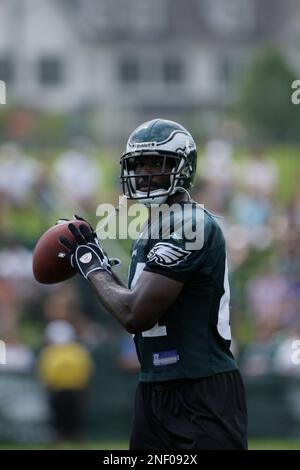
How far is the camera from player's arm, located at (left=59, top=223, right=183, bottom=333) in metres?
4.61

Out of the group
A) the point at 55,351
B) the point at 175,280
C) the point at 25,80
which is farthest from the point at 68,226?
the point at 25,80

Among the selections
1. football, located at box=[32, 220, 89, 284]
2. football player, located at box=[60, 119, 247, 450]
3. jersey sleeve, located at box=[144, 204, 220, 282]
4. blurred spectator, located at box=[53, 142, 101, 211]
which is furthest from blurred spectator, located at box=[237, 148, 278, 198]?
jersey sleeve, located at box=[144, 204, 220, 282]

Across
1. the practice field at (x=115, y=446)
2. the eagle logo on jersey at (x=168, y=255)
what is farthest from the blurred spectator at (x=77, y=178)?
the eagle logo on jersey at (x=168, y=255)

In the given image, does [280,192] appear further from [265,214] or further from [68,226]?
[68,226]

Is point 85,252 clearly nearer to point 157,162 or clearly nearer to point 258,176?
point 157,162

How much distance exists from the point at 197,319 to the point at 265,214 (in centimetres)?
891

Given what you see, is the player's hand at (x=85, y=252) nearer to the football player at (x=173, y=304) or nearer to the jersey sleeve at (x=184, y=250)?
the football player at (x=173, y=304)

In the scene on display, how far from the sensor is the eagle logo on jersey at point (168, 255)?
15.2 feet

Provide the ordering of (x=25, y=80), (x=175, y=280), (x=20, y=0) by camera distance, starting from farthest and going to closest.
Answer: (x=20, y=0), (x=25, y=80), (x=175, y=280)

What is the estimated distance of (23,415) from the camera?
447 inches

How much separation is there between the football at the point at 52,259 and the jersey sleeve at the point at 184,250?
479mm

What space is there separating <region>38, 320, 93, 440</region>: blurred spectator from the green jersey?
6569mm

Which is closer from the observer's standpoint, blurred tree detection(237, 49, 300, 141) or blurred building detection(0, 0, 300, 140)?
blurred tree detection(237, 49, 300, 141)

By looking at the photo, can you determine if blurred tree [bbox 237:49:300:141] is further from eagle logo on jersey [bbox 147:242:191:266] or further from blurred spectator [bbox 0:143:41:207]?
eagle logo on jersey [bbox 147:242:191:266]
